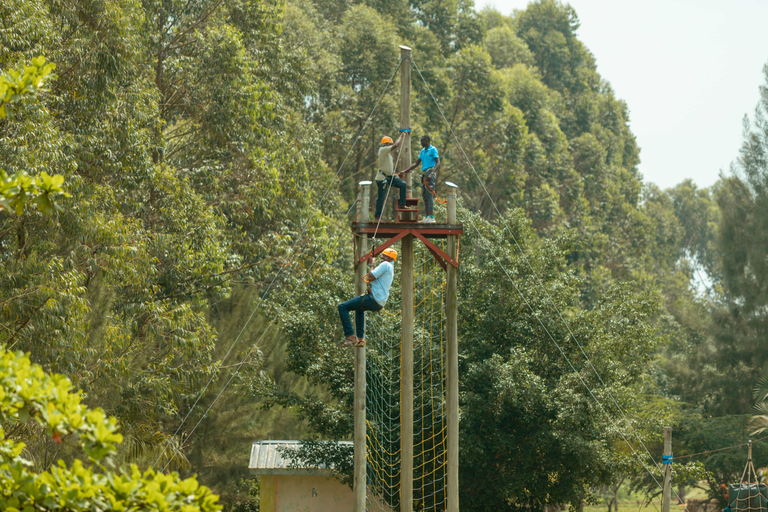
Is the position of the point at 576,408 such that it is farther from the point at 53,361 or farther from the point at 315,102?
the point at 315,102

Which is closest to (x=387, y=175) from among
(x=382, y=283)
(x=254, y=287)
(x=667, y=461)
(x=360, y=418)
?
(x=382, y=283)

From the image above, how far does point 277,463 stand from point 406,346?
7735 millimetres

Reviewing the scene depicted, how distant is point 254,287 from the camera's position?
744 inches

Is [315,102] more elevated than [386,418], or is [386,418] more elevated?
[315,102]

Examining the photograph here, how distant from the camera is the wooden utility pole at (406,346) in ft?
28.2

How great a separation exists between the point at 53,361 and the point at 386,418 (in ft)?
19.2

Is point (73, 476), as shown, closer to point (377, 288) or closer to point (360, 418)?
point (377, 288)

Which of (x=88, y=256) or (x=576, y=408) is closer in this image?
(x=88, y=256)

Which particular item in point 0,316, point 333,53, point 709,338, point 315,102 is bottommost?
point 0,316

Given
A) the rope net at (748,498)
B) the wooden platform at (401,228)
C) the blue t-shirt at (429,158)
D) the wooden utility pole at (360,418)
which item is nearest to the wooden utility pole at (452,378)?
the wooden platform at (401,228)

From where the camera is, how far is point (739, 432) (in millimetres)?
21672

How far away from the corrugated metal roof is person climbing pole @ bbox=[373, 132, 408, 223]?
781cm

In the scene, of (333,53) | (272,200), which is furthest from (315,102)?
(272,200)

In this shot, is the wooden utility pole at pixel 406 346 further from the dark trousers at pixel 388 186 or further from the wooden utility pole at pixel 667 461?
the wooden utility pole at pixel 667 461
